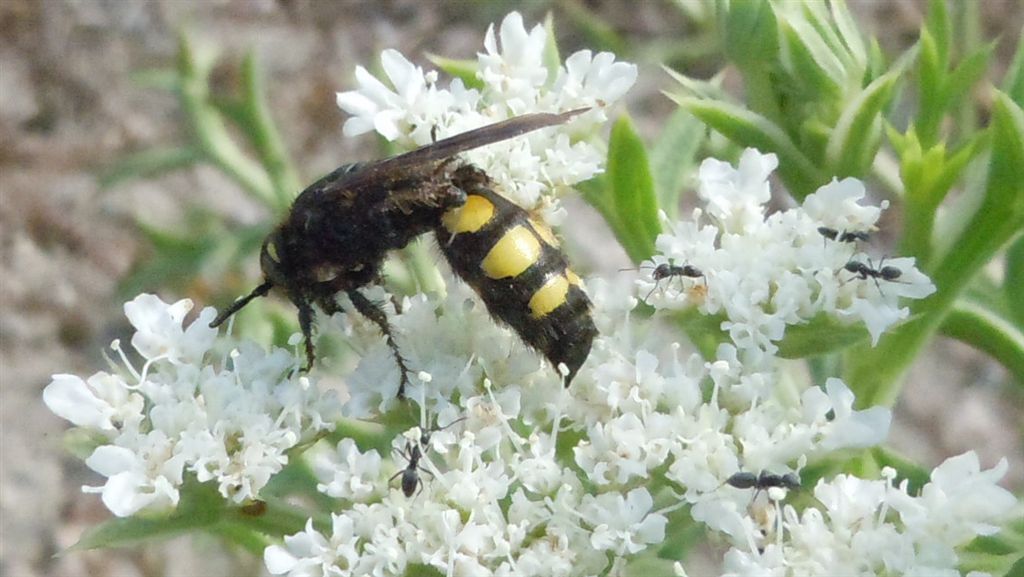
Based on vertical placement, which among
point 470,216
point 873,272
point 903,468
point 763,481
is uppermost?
point 470,216

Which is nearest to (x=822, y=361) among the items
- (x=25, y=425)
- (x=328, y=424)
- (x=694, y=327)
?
(x=694, y=327)

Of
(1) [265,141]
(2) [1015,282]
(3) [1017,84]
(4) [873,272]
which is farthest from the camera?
(1) [265,141]

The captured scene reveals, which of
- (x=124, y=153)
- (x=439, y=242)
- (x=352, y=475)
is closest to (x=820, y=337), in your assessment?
(x=439, y=242)

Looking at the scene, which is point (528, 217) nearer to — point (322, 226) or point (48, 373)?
point (322, 226)

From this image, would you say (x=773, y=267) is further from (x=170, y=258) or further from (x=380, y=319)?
(x=170, y=258)

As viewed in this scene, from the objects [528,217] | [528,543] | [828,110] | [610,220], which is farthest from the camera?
[610,220]
